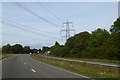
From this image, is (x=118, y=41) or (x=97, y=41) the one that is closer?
(x=118, y=41)

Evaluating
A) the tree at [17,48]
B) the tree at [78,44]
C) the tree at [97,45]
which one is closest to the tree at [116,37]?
the tree at [97,45]

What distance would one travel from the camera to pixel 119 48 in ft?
270

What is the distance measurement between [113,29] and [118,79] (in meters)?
74.6

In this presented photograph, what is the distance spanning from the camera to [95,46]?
11006 cm

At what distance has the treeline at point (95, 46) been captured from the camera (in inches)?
3346

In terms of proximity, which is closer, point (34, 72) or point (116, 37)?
point (34, 72)

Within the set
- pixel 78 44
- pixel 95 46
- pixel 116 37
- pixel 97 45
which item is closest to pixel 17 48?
pixel 78 44

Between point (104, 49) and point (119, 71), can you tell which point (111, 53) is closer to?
point (104, 49)

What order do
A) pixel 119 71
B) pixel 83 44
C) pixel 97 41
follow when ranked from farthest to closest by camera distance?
1. pixel 83 44
2. pixel 97 41
3. pixel 119 71

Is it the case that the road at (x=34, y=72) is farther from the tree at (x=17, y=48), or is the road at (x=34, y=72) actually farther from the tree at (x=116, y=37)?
the tree at (x=17, y=48)

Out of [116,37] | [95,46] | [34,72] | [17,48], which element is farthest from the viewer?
[17,48]

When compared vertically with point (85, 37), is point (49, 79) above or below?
below

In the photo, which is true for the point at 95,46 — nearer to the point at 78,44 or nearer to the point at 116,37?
the point at 78,44

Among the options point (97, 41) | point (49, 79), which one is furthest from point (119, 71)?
point (97, 41)
